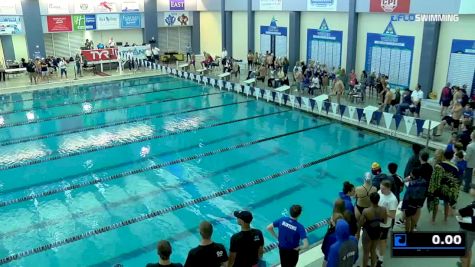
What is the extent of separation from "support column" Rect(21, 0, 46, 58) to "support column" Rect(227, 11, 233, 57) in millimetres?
9317

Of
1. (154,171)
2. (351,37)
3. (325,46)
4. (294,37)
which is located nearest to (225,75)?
(294,37)

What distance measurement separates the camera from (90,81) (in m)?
18.3

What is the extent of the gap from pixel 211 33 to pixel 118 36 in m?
5.36

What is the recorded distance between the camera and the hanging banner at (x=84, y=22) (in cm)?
2119

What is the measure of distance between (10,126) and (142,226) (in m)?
7.54

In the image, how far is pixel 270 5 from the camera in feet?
62.4

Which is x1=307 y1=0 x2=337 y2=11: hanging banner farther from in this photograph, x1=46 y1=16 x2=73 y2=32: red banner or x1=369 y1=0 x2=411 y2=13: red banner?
x1=46 y1=16 x2=73 y2=32: red banner

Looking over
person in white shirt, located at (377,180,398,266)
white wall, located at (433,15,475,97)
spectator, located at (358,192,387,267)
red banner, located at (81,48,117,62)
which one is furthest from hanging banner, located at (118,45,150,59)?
spectator, located at (358,192,387,267)

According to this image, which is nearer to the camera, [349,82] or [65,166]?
[65,166]

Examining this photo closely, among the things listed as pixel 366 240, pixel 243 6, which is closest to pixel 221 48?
pixel 243 6

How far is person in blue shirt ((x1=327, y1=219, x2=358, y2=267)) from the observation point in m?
3.49

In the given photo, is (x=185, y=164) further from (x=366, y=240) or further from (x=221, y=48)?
(x=221, y=48)

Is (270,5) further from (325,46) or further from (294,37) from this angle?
(325,46)

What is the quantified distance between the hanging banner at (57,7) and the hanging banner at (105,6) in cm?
145
